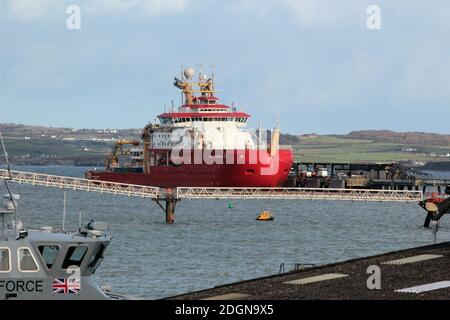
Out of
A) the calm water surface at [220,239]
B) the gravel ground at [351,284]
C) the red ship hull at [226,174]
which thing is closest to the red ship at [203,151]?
the red ship hull at [226,174]

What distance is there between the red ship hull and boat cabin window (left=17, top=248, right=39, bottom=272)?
362ft

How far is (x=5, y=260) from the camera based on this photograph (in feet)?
82.0

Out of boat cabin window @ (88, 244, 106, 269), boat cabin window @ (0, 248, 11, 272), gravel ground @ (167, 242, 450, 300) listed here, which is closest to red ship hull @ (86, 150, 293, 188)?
gravel ground @ (167, 242, 450, 300)

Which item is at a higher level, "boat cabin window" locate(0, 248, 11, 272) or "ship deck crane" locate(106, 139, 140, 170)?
"boat cabin window" locate(0, 248, 11, 272)

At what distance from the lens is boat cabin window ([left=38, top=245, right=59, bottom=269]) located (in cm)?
2538

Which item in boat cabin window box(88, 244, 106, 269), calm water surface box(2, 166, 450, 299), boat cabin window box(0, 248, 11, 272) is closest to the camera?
boat cabin window box(0, 248, 11, 272)

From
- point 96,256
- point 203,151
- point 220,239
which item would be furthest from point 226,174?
point 96,256

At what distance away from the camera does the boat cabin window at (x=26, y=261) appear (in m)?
25.1

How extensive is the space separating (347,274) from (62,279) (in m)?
6.61

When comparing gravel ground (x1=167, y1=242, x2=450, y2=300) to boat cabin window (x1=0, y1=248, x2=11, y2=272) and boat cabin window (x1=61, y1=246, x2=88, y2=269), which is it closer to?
boat cabin window (x1=61, y1=246, x2=88, y2=269)

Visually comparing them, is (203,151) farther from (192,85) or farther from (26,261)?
(26,261)

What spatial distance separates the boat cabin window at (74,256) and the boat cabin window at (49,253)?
10.0 inches

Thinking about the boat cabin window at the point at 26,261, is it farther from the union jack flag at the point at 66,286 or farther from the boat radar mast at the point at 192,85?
the boat radar mast at the point at 192,85
